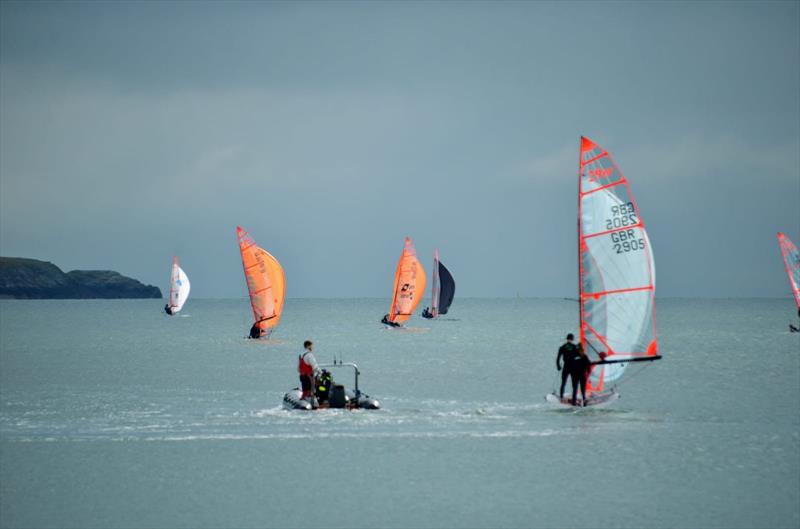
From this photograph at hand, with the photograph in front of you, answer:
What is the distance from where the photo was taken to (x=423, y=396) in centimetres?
4984

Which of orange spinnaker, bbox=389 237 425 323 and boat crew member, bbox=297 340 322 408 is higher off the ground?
orange spinnaker, bbox=389 237 425 323

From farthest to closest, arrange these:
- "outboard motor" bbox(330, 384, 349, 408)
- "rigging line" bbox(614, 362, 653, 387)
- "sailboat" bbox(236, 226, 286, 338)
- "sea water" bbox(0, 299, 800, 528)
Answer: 1. "sailboat" bbox(236, 226, 286, 338)
2. "rigging line" bbox(614, 362, 653, 387)
3. "outboard motor" bbox(330, 384, 349, 408)
4. "sea water" bbox(0, 299, 800, 528)

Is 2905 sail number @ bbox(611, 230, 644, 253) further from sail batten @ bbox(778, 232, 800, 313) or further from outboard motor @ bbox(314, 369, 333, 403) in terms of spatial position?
sail batten @ bbox(778, 232, 800, 313)

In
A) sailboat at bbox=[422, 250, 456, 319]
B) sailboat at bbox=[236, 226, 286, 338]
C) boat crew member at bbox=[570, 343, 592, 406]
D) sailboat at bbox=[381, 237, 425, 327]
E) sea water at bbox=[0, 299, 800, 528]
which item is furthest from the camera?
sailboat at bbox=[422, 250, 456, 319]

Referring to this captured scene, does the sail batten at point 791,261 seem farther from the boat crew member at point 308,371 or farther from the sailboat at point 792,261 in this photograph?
the boat crew member at point 308,371

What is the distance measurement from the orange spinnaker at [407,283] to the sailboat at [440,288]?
8020 millimetres

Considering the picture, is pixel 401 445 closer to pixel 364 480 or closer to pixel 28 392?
pixel 364 480

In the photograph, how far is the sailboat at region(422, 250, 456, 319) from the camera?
129m

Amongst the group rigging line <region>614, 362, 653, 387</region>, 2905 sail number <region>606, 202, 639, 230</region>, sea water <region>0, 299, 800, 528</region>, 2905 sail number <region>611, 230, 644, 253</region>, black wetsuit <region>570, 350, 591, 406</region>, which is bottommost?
sea water <region>0, 299, 800, 528</region>

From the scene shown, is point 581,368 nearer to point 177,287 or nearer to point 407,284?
point 407,284

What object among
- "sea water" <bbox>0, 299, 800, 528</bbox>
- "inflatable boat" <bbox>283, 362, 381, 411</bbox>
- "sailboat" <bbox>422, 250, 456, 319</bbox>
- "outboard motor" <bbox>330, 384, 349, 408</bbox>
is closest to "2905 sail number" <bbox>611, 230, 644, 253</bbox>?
"sea water" <bbox>0, 299, 800, 528</bbox>

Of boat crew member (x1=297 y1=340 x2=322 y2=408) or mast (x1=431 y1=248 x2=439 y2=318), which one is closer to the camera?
boat crew member (x1=297 y1=340 x2=322 y2=408)

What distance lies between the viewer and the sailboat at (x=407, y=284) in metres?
106

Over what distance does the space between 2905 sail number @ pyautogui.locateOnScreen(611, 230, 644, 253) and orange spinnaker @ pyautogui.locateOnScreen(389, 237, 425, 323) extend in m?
63.9
